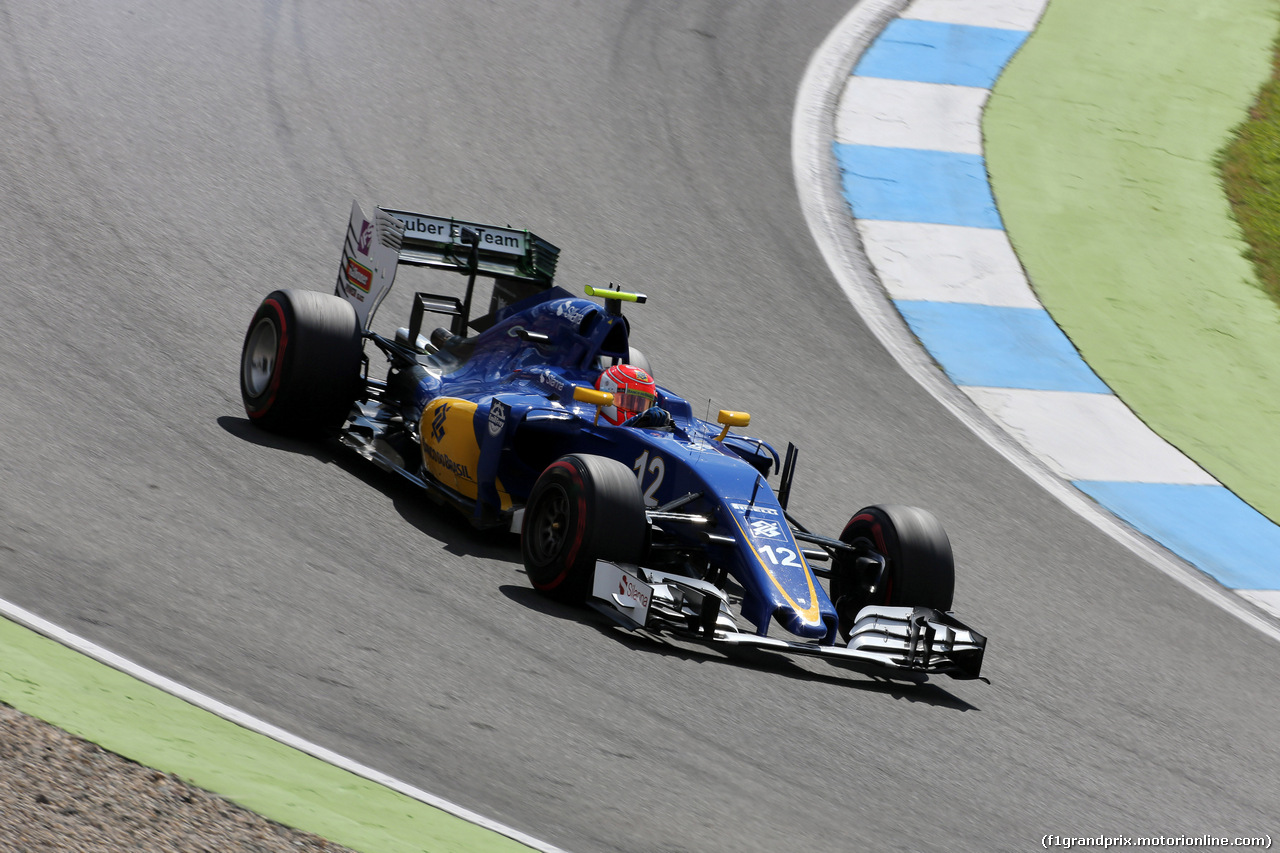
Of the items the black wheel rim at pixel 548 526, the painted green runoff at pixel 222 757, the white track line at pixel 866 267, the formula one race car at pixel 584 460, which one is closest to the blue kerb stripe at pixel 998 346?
the white track line at pixel 866 267

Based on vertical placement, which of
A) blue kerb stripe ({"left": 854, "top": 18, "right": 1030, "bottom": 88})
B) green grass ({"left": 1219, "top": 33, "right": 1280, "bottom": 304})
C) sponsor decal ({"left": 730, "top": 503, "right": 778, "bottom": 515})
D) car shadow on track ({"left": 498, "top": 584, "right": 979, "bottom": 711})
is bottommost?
car shadow on track ({"left": 498, "top": 584, "right": 979, "bottom": 711})

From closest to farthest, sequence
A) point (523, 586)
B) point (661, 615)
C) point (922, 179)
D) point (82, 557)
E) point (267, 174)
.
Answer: point (82, 557)
point (661, 615)
point (523, 586)
point (267, 174)
point (922, 179)

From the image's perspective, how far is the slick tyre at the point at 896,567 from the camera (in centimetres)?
742

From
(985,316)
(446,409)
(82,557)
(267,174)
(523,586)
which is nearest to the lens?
(82,557)

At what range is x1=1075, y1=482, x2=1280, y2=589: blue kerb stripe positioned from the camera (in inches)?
405

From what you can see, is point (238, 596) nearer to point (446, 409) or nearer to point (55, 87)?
point (446, 409)

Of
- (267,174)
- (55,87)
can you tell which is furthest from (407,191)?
(55,87)

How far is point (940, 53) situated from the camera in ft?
57.2

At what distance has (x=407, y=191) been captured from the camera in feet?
40.5

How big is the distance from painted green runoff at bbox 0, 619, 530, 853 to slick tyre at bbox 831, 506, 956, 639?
3.26m

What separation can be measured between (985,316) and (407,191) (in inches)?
210

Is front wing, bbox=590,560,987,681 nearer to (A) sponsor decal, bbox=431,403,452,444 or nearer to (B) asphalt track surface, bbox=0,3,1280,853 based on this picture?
(B) asphalt track surface, bbox=0,3,1280,853

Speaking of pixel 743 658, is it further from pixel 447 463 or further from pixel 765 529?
pixel 447 463

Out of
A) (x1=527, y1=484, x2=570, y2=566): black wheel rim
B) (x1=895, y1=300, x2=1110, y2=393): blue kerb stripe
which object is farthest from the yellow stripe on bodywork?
(x1=895, y1=300, x2=1110, y2=393): blue kerb stripe
